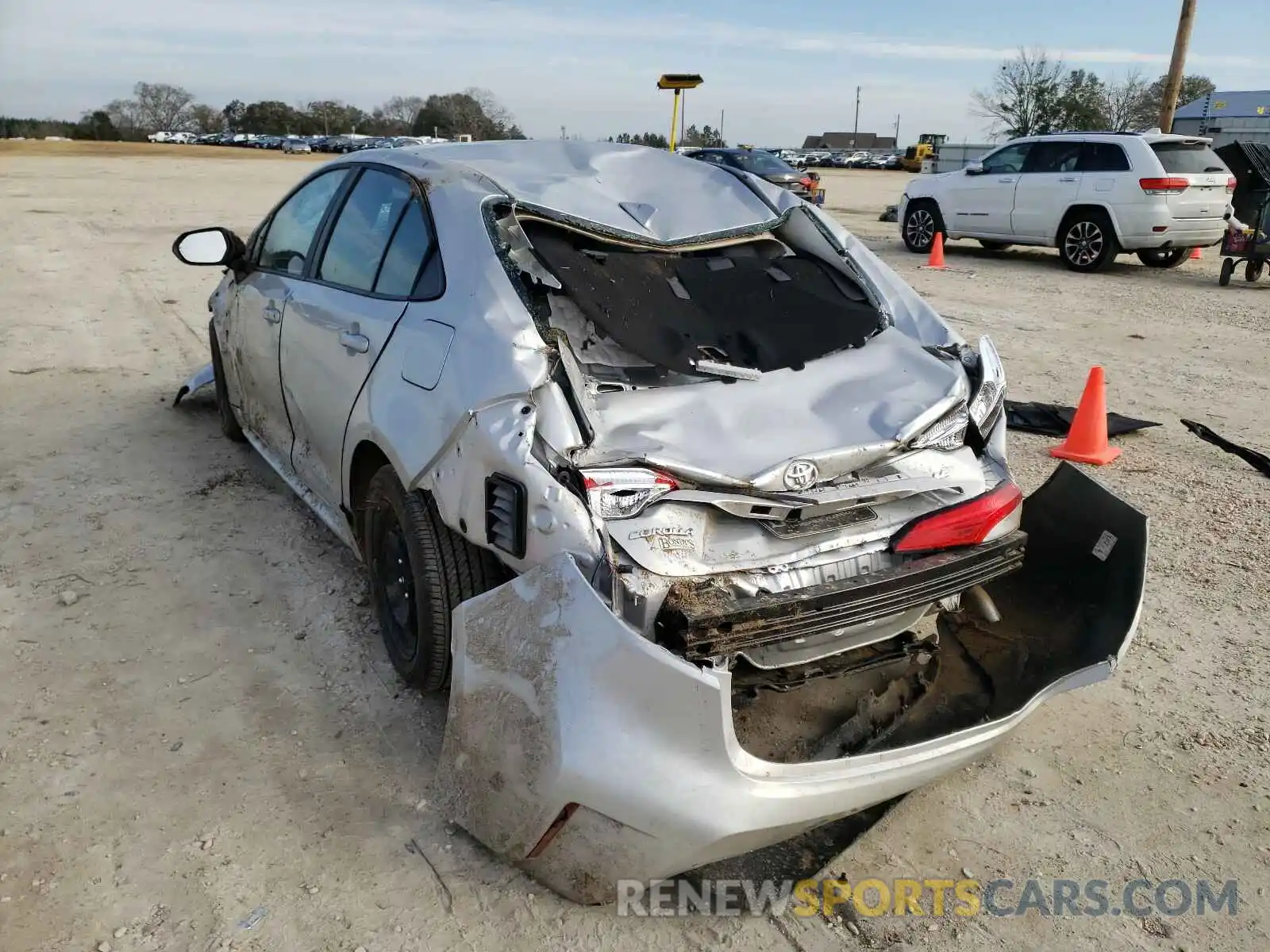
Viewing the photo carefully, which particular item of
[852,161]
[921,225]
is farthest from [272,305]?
[852,161]

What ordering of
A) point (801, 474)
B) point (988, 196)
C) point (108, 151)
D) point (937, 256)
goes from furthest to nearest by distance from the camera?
point (108, 151)
point (988, 196)
point (937, 256)
point (801, 474)

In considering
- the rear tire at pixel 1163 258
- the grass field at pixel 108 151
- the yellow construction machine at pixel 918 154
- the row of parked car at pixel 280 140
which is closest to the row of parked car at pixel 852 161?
the yellow construction machine at pixel 918 154

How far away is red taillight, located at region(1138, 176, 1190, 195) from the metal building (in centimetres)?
1839

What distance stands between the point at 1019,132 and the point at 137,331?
48.5 m

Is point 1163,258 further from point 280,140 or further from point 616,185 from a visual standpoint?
point 280,140

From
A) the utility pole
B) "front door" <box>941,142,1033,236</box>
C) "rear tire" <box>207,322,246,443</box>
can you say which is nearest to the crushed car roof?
"rear tire" <box>207,322,246,443</box>

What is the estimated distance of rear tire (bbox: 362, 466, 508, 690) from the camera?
112 inches

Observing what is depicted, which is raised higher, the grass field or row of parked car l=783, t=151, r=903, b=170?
row of parked car l=783, t=151, r=903, b=170

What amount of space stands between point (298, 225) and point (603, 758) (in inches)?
121

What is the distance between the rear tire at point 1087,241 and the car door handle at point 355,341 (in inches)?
481

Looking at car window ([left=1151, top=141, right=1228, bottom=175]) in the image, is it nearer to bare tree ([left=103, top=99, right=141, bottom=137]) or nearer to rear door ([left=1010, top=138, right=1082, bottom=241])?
rear door ([left=1010, top=138, right=1082, bottom=241])

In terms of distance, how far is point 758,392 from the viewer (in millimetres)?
2869

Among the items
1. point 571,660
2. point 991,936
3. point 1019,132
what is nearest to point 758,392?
point 571,660

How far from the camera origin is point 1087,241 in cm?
1315
